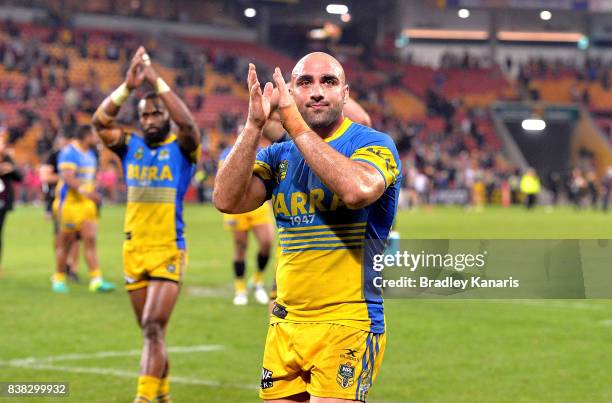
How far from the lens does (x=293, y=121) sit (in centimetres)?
435

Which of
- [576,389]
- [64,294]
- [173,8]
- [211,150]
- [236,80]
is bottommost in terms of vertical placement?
[576,389]

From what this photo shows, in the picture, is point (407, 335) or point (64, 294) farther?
point (64, 294)

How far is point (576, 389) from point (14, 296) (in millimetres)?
8899

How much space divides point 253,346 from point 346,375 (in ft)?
20.6

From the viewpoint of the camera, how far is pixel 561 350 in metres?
10.8

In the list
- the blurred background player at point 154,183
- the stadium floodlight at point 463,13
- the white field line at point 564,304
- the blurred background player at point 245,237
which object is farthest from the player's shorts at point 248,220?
the stadium floodlight at point 463,13

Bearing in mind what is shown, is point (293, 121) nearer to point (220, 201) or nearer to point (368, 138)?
point (368, 138)

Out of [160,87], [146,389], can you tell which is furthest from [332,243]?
[160,87]

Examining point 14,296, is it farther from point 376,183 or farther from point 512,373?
point 376,183

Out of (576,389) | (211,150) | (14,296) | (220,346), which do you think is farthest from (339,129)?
(211,150)

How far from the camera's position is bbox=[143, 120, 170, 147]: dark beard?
8336 mm

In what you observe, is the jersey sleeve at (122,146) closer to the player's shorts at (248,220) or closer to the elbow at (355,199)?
the elbow at (355,199)

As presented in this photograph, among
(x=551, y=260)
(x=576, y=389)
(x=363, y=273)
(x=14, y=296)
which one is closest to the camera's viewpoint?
(x=363, y=273)

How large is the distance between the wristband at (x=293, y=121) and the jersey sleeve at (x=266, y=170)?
0.53 m
